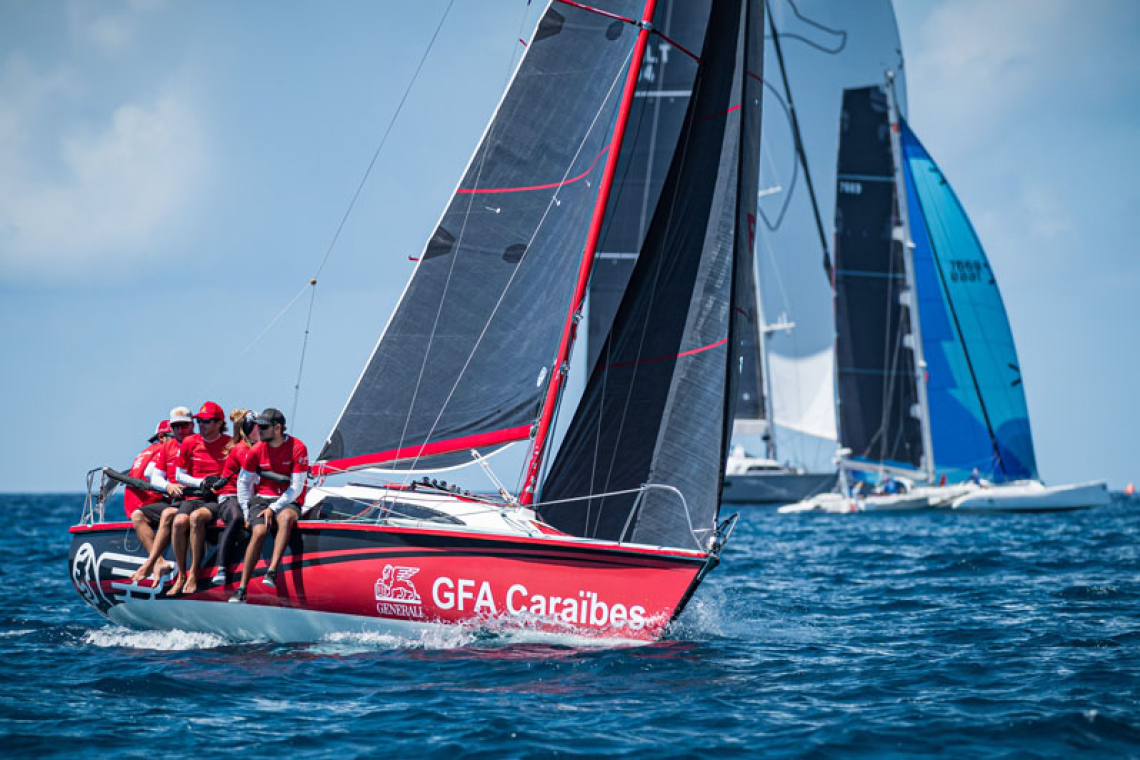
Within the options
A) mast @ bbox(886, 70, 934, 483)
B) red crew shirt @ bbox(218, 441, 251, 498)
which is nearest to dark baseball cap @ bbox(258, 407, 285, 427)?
red crew shirt @ bbox(218, 441, 251, 498)

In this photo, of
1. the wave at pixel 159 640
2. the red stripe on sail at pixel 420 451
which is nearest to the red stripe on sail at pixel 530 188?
the red stripe on sail at pixel 420 451

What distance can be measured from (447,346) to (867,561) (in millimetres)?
10340

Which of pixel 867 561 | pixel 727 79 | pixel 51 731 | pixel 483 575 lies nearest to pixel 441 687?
pixel 483 575

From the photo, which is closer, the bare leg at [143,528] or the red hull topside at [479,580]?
the red hull topside at [479,580]

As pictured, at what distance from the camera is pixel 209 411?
32.7 ft

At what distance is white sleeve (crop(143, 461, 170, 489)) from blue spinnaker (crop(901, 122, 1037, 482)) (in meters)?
32.6

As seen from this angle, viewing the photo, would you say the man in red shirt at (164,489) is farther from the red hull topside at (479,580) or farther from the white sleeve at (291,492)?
the white sleeve at (291,492)

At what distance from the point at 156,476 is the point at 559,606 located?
373cm

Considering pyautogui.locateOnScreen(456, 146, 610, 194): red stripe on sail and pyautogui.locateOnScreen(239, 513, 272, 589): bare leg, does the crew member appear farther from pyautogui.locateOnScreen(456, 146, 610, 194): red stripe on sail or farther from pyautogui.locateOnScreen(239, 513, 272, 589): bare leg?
pyautogui.locateOnScreen(456, 146, 610, 194): red stripe on sail

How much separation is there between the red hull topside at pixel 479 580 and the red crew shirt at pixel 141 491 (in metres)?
1.13

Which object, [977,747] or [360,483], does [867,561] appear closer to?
[360,483]

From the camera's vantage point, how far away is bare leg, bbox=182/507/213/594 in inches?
376

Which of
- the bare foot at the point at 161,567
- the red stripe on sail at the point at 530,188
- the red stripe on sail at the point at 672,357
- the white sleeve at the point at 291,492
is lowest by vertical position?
the bare foot at the point at 161,567

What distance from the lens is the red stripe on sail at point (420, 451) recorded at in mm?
10711
